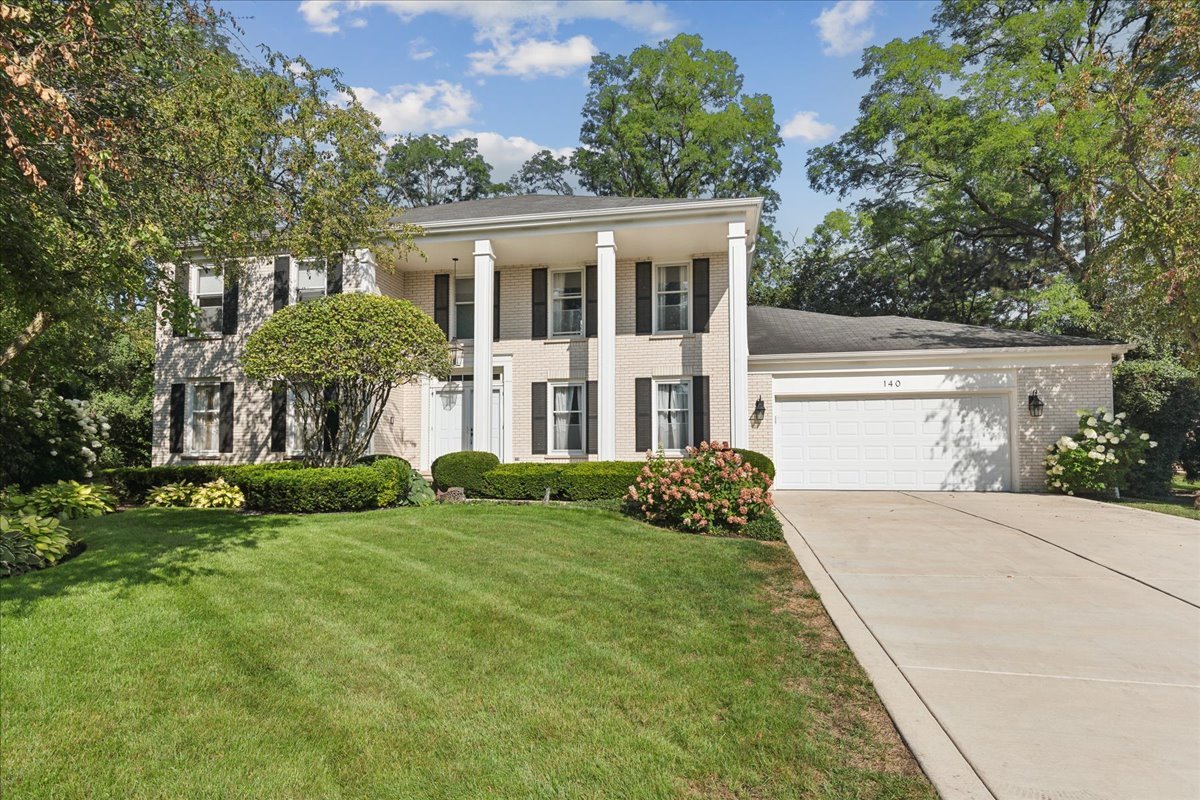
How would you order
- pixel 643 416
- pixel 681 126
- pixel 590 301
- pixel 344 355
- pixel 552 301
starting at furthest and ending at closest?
1. pixel 681 126
2. pixel 552 301
3. pixel 590 301
4. pixel 643 416
5. pixel 344 355

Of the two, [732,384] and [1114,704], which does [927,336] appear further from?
[1114,704]

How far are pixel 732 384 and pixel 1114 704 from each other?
9236 millimetres

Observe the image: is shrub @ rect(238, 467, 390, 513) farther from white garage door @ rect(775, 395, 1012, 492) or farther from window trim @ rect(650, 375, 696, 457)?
white garage door @ rect(775, 395, 1012, 492)

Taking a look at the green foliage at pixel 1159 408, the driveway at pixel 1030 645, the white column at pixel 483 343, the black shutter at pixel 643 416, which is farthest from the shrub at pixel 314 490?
the green foliage at pixel 1159 408

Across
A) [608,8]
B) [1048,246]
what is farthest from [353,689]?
[1048,246]

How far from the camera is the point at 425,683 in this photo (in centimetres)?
348

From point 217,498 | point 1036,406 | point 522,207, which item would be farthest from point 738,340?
point 217,498

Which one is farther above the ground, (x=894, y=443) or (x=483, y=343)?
(x=483, y=343)

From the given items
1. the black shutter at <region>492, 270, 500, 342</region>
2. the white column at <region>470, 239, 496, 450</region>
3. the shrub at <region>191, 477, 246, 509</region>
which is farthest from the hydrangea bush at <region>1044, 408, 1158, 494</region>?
the shrub at <region>191, 477, 246, 509</region>

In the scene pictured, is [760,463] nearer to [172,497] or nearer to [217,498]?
[217,498]

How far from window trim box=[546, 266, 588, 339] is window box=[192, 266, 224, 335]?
7.74 m

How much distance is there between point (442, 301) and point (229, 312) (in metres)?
4.94

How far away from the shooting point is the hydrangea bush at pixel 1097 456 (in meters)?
11.8

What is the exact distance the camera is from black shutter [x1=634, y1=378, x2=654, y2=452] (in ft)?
45.3
